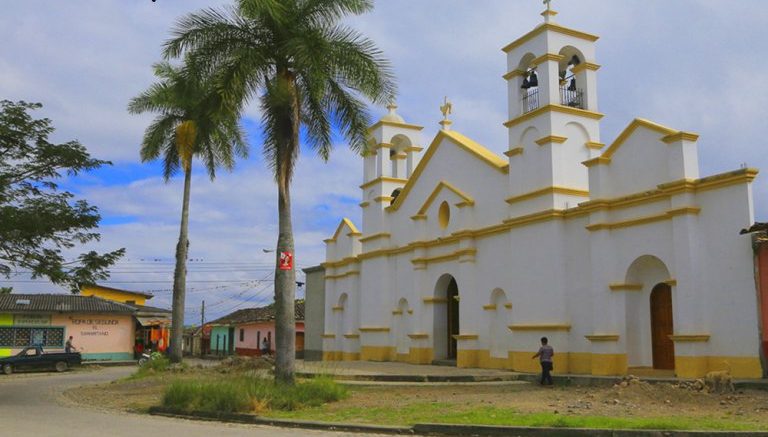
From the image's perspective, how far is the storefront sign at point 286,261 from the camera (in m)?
16.1

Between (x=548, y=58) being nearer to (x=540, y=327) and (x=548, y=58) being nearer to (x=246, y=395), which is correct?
(x=540, y=327)

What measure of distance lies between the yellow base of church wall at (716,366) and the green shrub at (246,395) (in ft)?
25.8

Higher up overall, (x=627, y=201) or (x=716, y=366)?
(x=627, y=201)

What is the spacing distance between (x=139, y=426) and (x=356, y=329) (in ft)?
65.3

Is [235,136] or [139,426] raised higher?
[235,136]

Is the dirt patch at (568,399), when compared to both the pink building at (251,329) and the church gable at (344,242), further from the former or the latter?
the pink building at (251,329)

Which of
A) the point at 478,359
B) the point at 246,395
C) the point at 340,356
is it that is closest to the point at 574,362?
the point at 478,359

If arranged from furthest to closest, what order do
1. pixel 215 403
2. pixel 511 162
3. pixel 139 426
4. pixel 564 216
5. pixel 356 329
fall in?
1. pixel 356 329
2. pixel 511 162
3. pixel 564 216
4. pixel 215 403
5. pixel 139 426

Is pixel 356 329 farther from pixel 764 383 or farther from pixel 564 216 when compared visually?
pixel 764 383

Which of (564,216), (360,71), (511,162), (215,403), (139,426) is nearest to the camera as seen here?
(139,426)

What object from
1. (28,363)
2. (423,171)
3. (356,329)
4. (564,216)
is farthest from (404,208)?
(28,363)

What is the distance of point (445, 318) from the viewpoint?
87.8 ft

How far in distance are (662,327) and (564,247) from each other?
3.50m

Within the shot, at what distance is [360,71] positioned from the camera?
648 inches
